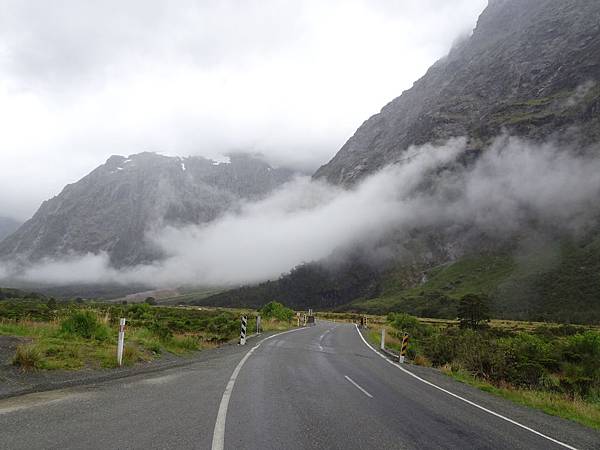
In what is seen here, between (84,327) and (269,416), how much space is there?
397 inches

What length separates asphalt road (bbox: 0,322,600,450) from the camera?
20.4 ft

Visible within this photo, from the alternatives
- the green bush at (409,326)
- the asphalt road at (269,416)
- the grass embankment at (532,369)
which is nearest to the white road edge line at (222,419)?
the asphalt road at (269,416)

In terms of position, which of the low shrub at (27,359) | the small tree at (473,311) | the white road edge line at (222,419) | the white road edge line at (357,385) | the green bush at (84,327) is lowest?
the small tree at (473,311)

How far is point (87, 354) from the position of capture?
12570mm

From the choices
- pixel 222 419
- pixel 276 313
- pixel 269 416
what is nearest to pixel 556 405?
pixel 269 416

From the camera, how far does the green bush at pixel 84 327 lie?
15055 mm

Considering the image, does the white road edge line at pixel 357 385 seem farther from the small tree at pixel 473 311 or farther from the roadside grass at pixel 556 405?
the small tree at pixel 473 311

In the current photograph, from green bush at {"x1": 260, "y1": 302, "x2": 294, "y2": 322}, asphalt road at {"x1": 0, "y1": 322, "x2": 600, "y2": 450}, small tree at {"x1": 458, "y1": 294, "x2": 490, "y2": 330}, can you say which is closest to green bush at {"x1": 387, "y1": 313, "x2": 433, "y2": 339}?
green bush at {"x1": 260, "y1": 302, "x2": 294, "y2": 322}

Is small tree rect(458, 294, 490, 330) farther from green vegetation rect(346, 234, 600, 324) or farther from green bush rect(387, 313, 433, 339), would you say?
green vegetation rect(346, 234, 600, 324)

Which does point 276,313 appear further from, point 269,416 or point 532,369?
point 269,416

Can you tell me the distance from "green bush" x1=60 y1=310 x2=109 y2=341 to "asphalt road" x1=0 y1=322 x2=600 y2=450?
3.99 m

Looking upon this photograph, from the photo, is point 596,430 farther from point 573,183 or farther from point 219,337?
point 573,183

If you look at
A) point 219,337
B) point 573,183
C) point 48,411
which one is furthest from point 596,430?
point 573,183

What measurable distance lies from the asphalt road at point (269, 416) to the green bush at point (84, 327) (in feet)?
13.1
